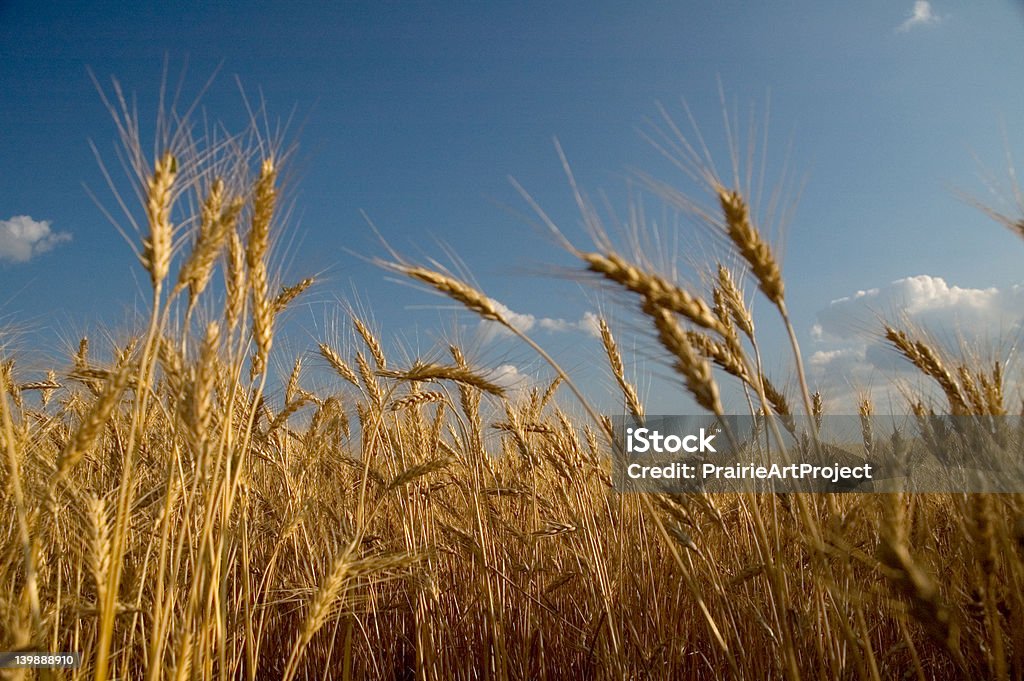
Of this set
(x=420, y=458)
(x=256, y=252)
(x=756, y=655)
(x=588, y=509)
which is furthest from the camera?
(x=420, y=458)

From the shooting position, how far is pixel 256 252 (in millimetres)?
1756

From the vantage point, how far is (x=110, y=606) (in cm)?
127

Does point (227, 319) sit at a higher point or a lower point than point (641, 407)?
higher

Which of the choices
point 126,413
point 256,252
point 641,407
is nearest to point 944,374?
point 641,407

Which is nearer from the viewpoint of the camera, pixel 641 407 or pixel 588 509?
pixel 641 407

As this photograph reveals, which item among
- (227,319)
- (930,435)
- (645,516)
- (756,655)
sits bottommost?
(756,655)

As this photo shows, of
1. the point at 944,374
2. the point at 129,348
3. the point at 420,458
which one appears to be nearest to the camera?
the point at 944,374

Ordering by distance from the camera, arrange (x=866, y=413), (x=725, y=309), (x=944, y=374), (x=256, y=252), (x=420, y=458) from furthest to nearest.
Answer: (x=866, y=413), (x=420, y=458), (x=725, y=309), (x=944, y=374), (x=256, y=252)

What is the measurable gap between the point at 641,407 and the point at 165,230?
165cm

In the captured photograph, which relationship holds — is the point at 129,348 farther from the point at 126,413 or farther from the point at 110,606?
the point at 110,606

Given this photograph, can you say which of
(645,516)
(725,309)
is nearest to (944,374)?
(725,309)

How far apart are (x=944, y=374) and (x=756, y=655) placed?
1347mm

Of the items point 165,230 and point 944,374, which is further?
point 944,374

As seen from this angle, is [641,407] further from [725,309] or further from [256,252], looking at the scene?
[256,252]
